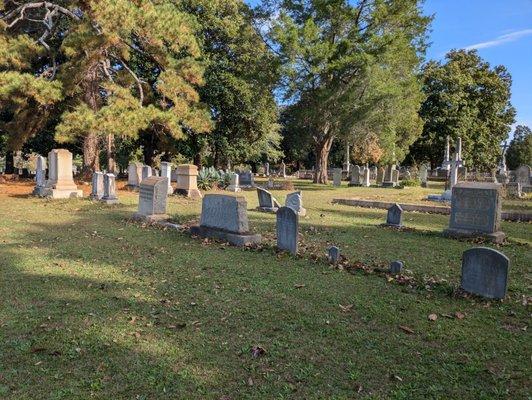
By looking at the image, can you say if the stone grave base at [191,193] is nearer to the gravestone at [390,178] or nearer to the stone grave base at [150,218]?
the stone grave base at [150,218]

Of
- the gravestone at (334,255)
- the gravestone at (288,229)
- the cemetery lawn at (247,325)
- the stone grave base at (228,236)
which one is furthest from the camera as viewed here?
the stone grave base at (228,236)

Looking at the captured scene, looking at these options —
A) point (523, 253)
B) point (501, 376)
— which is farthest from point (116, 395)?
point (523, 253)

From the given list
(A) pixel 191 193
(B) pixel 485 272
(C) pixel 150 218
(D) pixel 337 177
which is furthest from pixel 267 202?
(D) pixel 337 177

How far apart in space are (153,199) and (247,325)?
7501mm

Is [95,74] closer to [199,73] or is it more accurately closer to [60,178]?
[199,73]

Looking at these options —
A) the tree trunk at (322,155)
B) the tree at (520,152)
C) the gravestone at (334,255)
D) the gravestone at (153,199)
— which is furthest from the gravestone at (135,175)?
the tree at (520,152)

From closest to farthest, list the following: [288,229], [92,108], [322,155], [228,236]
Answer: [288,229] → [228,236] → [92,108] → [322,155]

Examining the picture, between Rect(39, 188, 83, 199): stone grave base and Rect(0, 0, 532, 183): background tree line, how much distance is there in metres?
3.00

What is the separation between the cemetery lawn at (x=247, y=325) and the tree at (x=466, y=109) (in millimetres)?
40143

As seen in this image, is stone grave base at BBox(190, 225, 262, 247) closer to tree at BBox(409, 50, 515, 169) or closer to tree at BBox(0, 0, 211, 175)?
tree at BBox(0, 0, 211, 175)

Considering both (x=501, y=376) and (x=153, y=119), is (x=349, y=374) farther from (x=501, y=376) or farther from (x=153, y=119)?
(x=153, y=119)

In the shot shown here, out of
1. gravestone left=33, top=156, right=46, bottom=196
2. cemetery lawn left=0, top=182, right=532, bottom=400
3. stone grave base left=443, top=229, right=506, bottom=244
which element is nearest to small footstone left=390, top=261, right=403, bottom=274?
cemetery lawn left=0, top=182, right=532, bottom=400

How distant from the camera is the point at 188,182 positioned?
1983cm

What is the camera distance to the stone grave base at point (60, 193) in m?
17.3
